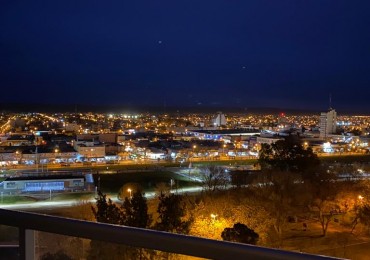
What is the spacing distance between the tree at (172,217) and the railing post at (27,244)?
4.40 meters

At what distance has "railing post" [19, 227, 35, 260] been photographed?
68 centimetres

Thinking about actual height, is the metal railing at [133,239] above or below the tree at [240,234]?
above

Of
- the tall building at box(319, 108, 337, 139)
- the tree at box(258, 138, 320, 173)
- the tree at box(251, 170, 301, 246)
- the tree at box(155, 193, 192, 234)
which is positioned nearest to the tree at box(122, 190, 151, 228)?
the tree at box(155, 193, 192, 234)

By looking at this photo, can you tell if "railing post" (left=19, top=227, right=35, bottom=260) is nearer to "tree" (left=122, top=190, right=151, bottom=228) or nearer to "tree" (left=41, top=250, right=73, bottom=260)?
"tree" (left=41, top=250, right=73, bottom=260)

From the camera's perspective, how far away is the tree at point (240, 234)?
5012mm

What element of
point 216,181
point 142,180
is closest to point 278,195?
point 216,181

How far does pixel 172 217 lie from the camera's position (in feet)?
17.2

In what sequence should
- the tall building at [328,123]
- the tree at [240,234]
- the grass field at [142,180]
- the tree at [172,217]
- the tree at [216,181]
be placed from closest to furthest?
the tree at [240,234] → the tree at [172,217] → the tree at [216,181] → the grass field at [142,180] → the tall building at [328,123]

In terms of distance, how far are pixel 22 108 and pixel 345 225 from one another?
64.1 m

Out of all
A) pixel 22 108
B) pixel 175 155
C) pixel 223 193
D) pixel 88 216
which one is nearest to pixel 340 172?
pixel 223 193

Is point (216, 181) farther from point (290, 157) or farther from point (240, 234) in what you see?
point (240, 234)

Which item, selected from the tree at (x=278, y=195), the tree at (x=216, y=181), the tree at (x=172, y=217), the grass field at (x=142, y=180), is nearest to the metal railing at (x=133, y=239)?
the tree at (x=172, y=217)

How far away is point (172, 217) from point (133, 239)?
4.71 metres

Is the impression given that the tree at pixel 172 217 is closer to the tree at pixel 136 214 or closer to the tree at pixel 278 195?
the tree at pixel 136 214
